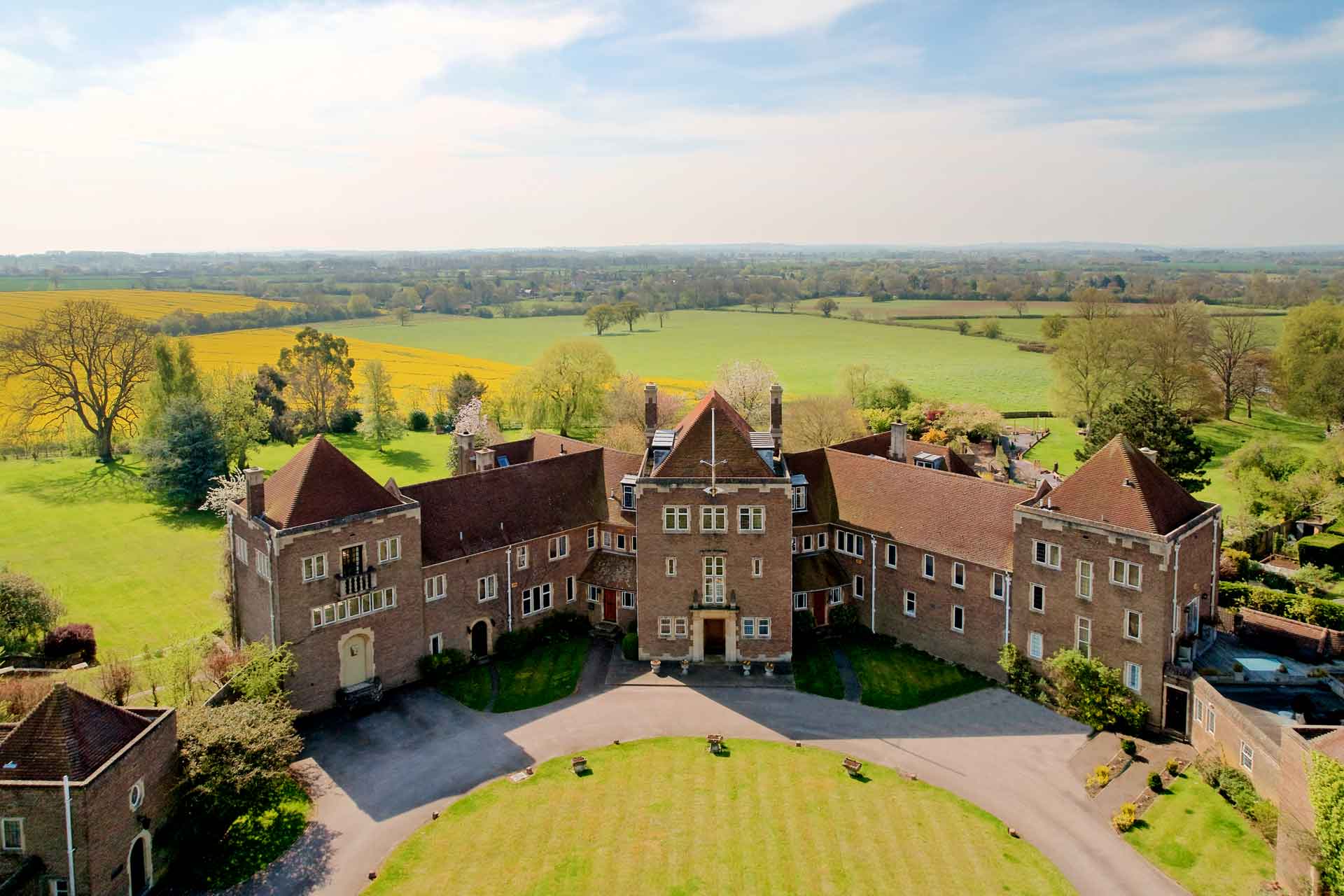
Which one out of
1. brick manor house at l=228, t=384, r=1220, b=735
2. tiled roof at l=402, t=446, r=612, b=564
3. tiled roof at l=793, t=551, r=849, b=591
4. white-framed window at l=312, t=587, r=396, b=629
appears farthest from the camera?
tiled roof at l=793, t=551, r=849, b=591

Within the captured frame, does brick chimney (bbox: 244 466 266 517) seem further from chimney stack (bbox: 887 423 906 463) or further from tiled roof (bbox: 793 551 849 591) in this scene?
chimney stack (bbox: 887 423 906 463)

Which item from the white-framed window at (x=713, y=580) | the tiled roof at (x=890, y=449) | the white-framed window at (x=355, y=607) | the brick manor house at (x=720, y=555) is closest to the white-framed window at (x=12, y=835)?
the brick manor house at (x=720, y=555)

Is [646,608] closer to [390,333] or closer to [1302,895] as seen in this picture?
[1302,895]

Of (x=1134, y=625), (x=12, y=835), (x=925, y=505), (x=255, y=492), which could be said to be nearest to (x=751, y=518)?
(x=925, y=505)

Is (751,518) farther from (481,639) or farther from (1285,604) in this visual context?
(1285,604)

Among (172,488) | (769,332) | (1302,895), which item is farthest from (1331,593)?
(769,332)

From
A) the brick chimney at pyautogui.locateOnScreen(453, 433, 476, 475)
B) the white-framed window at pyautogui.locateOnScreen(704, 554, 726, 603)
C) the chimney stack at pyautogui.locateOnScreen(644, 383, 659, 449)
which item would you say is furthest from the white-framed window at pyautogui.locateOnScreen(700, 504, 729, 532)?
the brick chimney at pyautogui.locateOnScreen(453, 433, 476, 475)
